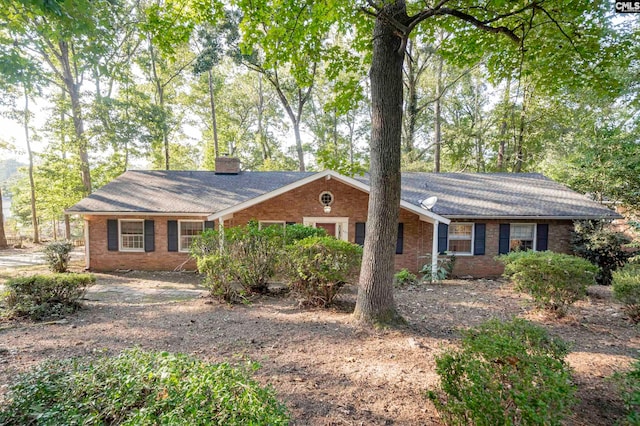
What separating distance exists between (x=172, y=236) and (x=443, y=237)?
1046cm

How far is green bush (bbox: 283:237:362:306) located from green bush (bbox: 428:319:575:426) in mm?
3282

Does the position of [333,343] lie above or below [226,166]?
below

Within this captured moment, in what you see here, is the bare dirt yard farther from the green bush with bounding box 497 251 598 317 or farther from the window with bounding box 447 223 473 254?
the window with bounding box 447 223 473 254

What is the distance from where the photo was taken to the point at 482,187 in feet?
46.0

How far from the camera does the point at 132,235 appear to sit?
39.9ft

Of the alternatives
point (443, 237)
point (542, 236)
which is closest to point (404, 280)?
point (443, 237)

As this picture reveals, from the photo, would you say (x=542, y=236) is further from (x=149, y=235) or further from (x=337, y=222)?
(x=149, y=235)

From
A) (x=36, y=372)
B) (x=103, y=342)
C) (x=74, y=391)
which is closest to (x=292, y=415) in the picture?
(x=74, y=391)

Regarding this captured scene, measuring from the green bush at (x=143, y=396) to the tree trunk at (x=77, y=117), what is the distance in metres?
17.9

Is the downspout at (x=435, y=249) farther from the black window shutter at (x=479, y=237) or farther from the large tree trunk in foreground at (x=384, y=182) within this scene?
the large tree trunk in foreground at (x=384, y=182)

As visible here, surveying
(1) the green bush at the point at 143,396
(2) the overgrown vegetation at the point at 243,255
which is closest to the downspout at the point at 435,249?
(2) the overgrown vegetation at the point at 243,255

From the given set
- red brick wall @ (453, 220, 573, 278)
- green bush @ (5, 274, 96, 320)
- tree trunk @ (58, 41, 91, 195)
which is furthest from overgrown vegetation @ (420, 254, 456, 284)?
tree trunk @ (58, 41, 91, 195)

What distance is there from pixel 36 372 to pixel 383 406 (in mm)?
3143

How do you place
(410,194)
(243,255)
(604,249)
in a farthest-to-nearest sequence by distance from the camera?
(410,194)
(604,249)
(243,255)
